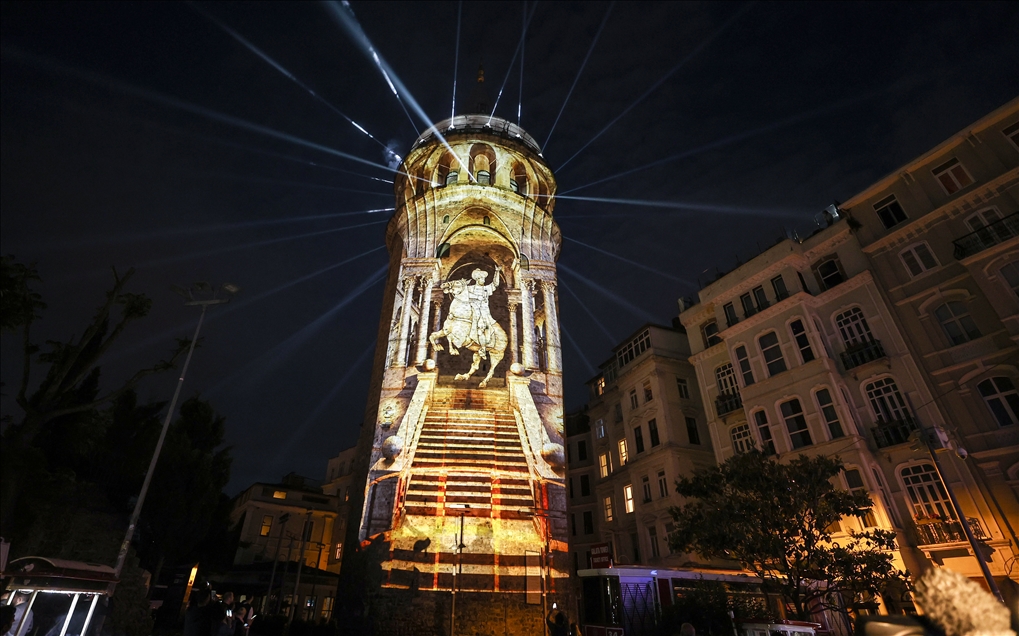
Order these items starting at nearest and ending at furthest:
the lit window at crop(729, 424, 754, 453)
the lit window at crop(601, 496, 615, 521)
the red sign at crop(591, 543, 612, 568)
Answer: the red sign at crop(591, 543, 612, 568) < the lit window at crop(729, 424, 754, 453) < the lit window at crop(601, 496, 615, 521)

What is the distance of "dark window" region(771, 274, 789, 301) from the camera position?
76.9ft

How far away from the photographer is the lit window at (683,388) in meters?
28.1

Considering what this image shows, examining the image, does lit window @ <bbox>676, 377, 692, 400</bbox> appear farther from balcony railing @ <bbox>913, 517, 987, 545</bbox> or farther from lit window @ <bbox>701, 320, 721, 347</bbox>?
balcony railing @ <bbox>913, 517, 987, 545</bbox>

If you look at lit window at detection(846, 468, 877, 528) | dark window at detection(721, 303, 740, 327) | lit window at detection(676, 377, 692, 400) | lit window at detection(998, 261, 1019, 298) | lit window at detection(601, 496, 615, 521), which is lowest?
lit window at detection(846, 468, 877, 528)

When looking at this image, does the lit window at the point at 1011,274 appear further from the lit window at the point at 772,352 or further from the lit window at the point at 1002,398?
the lit window at the point at 772,352

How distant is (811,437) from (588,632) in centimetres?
1230

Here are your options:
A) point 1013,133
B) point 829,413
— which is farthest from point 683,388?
point 1013,133

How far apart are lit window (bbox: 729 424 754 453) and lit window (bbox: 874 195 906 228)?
11266 mm

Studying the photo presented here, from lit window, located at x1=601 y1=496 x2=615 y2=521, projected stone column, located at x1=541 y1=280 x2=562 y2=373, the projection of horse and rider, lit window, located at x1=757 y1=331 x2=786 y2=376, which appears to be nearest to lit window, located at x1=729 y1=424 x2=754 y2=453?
lit window, located at x1=757 y1=331 x2=786 y2=376

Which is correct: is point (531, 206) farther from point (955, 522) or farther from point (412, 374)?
point (955, 522)

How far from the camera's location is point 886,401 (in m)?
18.9

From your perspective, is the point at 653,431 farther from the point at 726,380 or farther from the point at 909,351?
the point at 909,351

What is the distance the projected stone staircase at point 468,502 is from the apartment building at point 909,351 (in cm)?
1026

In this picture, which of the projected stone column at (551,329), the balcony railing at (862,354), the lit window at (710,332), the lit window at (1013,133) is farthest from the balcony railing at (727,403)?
the lit window at (1013,133)
